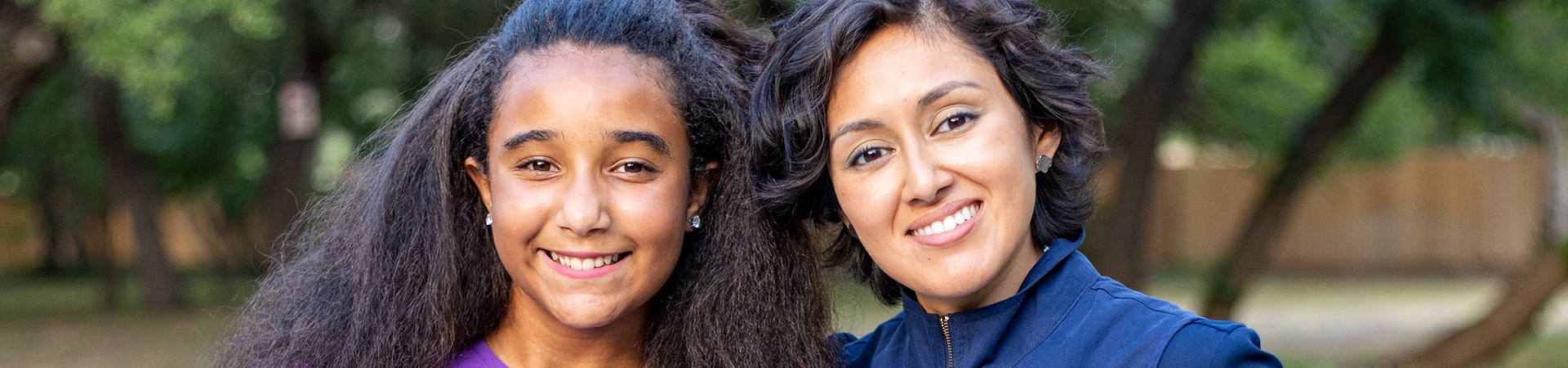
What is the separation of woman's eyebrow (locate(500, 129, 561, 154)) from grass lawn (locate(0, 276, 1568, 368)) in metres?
4.53

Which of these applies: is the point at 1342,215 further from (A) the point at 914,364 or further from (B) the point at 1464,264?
(A) the point at 914,364

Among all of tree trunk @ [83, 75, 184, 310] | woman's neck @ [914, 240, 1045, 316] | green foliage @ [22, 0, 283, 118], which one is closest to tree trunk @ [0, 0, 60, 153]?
green foliage @ [22, 0, 283, 118]

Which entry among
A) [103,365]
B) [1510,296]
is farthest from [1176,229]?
[103,365]

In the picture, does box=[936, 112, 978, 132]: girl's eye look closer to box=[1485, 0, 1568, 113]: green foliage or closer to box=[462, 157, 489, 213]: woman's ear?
box=[462, 157, 489, 213]: woman's ear

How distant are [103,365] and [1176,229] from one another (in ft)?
47.3

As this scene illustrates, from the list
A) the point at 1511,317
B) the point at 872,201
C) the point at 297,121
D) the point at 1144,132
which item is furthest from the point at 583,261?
the point at 297,121

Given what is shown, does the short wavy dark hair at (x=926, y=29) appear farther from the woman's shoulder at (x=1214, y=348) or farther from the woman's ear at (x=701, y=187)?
the woman's shoulder at (x=1214, y=348)

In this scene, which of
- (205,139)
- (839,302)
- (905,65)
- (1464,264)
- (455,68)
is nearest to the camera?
(905,65)

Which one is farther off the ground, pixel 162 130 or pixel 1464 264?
pixel 162 130

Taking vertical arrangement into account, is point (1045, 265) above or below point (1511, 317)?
above

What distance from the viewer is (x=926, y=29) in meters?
2.04

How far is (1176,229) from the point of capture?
18.8 m

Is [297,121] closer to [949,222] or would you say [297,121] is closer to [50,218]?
[949,222]

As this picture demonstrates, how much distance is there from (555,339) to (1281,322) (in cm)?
1017
